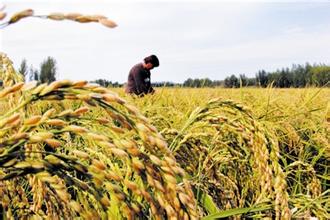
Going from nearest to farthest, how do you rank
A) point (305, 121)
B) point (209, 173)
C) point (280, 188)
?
point (280, 188) → point (209, 173) → point (305, 121)

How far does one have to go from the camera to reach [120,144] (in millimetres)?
658

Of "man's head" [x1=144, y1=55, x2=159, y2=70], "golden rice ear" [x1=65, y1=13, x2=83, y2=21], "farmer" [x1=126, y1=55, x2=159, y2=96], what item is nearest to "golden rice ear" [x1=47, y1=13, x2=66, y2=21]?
"golden rice ear" [x1=65, y1=13, x2=83, y2=21]

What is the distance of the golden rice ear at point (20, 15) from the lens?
62cm

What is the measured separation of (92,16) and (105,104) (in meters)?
0.12

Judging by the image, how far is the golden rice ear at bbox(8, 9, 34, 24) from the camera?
623 mm

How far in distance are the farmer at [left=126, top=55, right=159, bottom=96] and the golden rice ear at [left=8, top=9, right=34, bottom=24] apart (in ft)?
28.9

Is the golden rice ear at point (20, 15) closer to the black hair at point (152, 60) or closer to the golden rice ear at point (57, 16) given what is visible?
the golden rice ear at point (57, 16)

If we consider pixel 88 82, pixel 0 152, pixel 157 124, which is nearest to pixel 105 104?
pixel 88 82

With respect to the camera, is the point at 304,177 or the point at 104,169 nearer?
the point at 104,169

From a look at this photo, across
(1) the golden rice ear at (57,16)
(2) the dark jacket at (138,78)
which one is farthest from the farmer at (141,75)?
(1) the golden rice ear at (57,16)

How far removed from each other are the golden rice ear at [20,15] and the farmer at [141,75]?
28.9 ft

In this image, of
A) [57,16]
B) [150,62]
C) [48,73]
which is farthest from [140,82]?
[48,73]

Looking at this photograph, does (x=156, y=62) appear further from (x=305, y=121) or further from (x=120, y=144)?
(x=120, y=144)

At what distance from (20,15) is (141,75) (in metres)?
9.34
